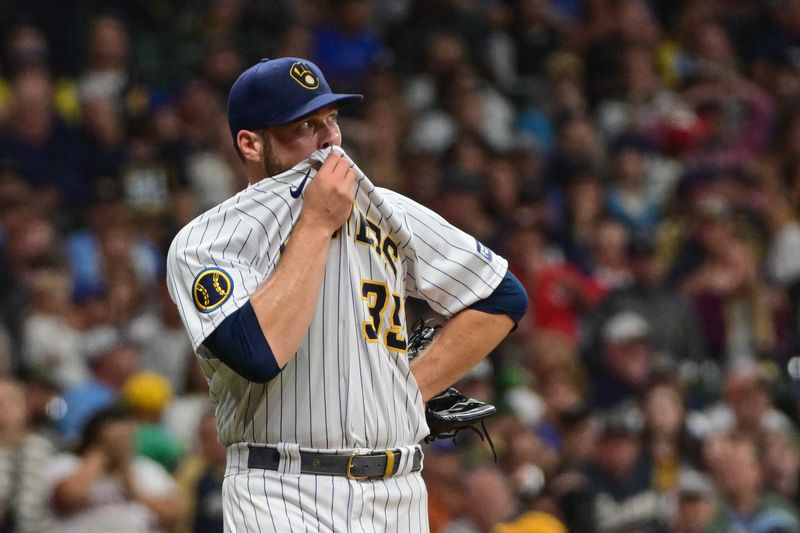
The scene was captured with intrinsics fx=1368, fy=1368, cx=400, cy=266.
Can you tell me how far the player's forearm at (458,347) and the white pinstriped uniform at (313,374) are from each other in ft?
0.49

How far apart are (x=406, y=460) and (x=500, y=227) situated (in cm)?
586

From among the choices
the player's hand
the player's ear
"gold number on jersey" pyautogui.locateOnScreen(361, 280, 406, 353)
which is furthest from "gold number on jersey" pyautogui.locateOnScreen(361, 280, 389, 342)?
the player's ear

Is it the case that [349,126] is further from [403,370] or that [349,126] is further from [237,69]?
[403,370]

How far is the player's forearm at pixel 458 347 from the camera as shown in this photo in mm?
3592

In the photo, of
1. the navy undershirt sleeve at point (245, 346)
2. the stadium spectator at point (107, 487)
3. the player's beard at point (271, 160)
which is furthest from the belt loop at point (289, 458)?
the stadium spectator at point (107, 487)

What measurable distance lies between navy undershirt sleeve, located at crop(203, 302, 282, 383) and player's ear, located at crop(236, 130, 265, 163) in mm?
487

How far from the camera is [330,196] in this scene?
3.25m

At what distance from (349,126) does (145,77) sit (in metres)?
1.50

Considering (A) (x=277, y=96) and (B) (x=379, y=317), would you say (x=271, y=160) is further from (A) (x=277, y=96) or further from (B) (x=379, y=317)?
(B) (x=379, y=317)

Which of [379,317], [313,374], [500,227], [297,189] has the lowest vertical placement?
[313,374]

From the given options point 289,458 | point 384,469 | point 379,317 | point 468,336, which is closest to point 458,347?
point 468,336

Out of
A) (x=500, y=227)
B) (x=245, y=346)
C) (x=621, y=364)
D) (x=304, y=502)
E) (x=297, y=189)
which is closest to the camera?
(x=245, y=346)

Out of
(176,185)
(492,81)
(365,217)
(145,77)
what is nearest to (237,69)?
(145,77)

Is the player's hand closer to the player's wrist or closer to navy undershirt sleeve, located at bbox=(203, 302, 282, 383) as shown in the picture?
the player's wrist
